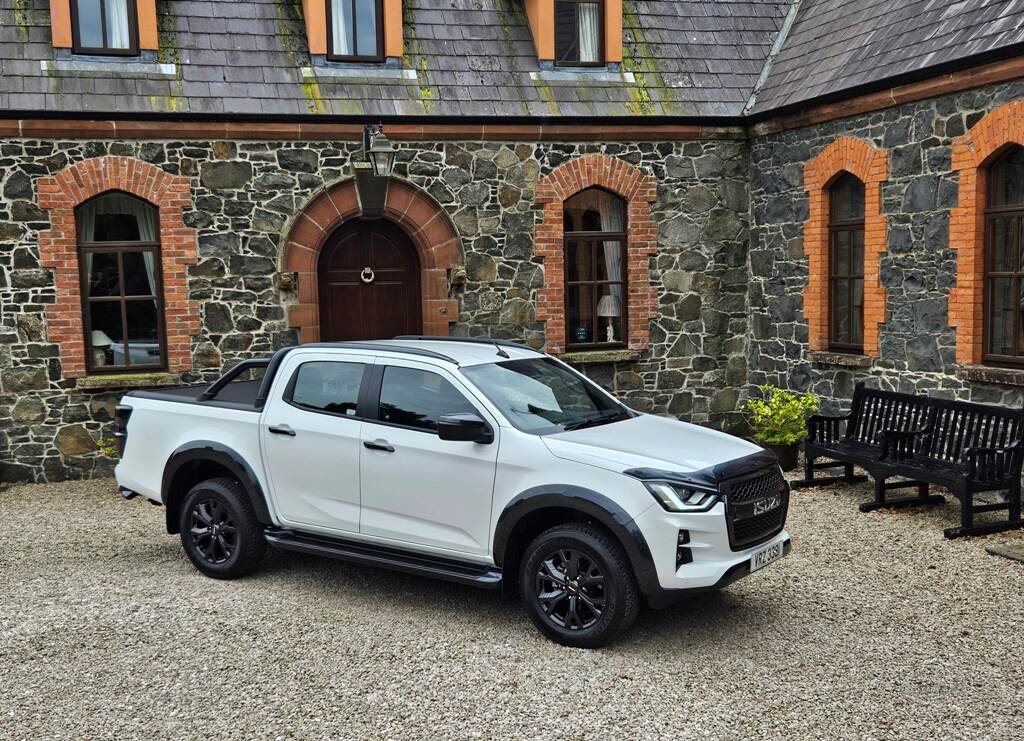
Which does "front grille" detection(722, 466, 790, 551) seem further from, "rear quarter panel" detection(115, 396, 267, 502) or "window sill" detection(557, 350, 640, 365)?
"window sill" detection(557, 350, 640, 365)

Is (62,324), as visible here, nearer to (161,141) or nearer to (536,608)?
(161,141)

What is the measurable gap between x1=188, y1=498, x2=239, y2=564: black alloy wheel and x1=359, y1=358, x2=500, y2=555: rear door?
1.22 meters

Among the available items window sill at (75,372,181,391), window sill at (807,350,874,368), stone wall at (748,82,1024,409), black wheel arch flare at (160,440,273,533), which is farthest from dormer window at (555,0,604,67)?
black wheel arch flare at (160,440,273,533)

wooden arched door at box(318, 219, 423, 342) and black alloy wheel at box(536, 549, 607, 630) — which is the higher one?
wooden arched door at box(318, 219, 423, 342)

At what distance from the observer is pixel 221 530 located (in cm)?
700

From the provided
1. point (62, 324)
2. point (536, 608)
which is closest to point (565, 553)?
point (536, 608)

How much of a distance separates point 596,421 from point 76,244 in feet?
22.5

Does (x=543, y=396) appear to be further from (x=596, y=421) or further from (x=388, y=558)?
(x=388, y=558)

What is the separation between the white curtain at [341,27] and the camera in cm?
1151

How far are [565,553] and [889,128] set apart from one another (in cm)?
655

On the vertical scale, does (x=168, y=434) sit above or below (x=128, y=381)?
below

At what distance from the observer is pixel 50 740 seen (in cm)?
460

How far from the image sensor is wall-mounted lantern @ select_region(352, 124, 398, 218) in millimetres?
10781

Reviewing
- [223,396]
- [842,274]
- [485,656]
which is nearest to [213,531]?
[223,396]
